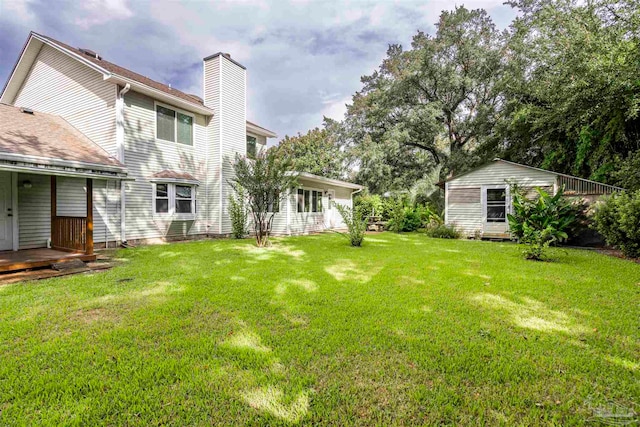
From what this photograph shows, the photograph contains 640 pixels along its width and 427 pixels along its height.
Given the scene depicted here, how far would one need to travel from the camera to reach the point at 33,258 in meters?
6.62

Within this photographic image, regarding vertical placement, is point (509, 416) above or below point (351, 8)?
below

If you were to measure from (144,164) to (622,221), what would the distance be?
47.2 ft

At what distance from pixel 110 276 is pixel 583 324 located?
301 inches

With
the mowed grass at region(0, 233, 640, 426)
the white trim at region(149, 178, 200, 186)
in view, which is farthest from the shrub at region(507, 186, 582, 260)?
the white trim at region(149, 178, 200, 186)

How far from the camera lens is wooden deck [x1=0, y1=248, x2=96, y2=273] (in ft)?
19.6

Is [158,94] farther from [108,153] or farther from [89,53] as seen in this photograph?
[89,53]

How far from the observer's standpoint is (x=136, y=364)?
2.65 metres

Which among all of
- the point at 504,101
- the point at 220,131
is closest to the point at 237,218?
the point at 220,131

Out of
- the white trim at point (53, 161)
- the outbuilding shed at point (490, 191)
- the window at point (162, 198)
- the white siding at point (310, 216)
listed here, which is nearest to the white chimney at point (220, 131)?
the window at point (162, 198)

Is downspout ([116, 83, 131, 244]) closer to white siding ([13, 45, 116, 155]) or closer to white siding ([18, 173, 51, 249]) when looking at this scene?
white siding ([13, 45, 116, 155])

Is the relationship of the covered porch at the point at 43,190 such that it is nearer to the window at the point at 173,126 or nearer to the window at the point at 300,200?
the window at the point at 173,126

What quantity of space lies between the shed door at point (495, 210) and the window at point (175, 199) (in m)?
12.8

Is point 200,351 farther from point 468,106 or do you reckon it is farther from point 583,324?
point 468,106

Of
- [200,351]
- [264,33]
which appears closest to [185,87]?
[264,33]
